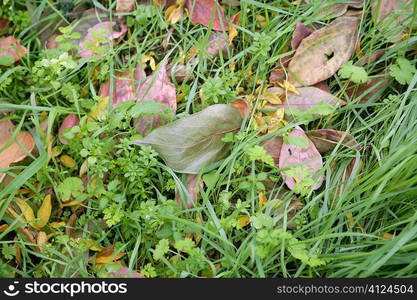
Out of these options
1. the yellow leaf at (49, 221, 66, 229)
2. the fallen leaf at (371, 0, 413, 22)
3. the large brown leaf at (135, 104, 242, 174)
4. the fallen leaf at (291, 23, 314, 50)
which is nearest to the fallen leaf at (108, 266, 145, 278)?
the yellow leaf at (49, 221, 66, 229)

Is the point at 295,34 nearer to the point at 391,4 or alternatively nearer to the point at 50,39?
the point at 391,4

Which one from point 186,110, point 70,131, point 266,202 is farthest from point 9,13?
point 266,202

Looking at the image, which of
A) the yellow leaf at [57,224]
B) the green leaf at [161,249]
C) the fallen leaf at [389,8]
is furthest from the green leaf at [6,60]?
the fallen leaf at [389,8]

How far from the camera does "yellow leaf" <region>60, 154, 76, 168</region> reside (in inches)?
71.1

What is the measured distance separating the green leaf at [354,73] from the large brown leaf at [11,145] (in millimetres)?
1084

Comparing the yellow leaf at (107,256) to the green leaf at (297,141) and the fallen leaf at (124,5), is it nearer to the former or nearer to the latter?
the green leaf at (297,141)

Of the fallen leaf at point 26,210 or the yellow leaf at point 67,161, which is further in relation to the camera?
the yellow leaf at point 67,161

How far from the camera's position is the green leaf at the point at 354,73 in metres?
1.82

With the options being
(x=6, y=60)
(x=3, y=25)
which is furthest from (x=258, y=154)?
(x=3, y=25)

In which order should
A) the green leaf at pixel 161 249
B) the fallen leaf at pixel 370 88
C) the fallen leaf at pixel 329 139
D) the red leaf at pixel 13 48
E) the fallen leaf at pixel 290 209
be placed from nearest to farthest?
the green leaf at pixel 161 249 → the fallen leaf at pixel 290 209 → the fallen leaf at pixel 329 139 → the fallen leaf at pixel 370 88 → the red leaf at pixel 13 48

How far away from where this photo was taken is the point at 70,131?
1.75 metres

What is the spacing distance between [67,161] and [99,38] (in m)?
0.47

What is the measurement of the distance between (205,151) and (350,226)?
20.2 inches

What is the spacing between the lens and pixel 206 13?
2.03 m
